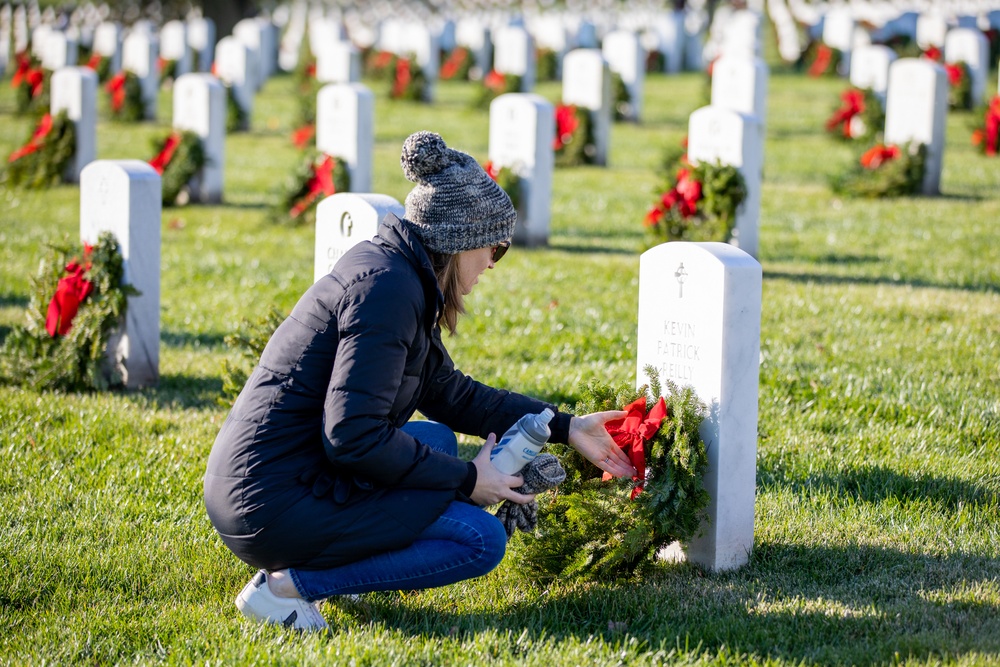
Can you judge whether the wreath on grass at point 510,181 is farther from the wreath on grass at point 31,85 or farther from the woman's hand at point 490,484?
the wreath on grass at point 31,85

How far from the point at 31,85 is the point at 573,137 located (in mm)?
8071

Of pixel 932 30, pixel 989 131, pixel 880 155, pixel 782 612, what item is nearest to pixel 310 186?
pixel 880 155

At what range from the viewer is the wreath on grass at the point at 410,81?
1919cm

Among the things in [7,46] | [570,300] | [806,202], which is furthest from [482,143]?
[7,46]

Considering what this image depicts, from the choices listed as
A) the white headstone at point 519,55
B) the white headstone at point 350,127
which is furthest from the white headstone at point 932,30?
the white headstone at point 350,127

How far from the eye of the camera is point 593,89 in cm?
1309

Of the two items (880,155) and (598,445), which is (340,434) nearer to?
(598,445)

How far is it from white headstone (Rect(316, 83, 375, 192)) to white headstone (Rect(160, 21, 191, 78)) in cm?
1150

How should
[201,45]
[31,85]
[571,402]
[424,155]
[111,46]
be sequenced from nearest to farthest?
1. [424,155]
2. [571,402]
3. [31,85]
4. [111,46]
5. [201,45]

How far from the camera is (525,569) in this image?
12.3 ft

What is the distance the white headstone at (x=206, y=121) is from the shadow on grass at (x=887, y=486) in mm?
7912

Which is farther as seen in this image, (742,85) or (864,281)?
(742,85)

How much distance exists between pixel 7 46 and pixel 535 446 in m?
25.0

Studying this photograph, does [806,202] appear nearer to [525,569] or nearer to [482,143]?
[482,143]
